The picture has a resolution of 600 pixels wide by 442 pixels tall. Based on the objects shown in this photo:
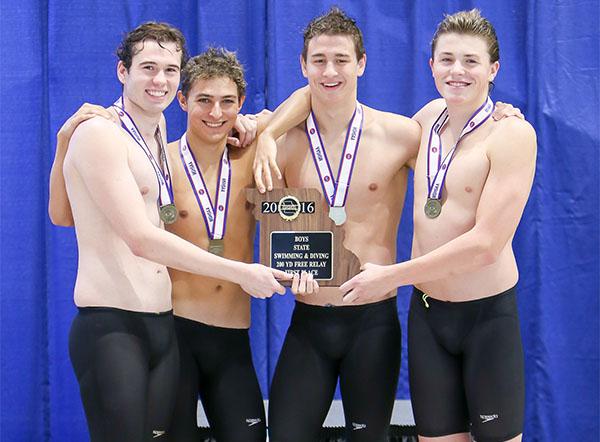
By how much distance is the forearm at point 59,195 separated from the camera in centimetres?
318

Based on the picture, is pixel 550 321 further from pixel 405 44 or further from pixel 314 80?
pixel 314 80

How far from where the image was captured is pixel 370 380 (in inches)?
134

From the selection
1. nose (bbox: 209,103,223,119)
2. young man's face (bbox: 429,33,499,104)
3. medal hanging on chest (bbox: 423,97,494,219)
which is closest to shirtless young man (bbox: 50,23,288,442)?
nose (bbox: 209,103,223,119)

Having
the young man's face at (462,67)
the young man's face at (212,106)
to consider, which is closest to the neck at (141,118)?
the young man's face at (212,106)

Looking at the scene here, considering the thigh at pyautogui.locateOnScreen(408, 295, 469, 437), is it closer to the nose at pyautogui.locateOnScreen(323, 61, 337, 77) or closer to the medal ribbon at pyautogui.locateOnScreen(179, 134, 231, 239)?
the medal ribbon at pyautogui.locateOnScreen(179, 134, 231, 239)

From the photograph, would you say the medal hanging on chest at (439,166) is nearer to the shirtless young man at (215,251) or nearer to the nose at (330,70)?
the nose at (330,70)

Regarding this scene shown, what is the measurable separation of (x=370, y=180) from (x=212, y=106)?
777 millimetres

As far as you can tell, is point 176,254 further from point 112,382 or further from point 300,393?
point 300,393

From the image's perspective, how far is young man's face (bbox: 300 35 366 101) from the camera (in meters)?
3.43

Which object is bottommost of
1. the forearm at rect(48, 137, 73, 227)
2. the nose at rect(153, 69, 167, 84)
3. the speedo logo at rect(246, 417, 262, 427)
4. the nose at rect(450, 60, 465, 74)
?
the speedo logo at rect(246, 417, 262, 427)

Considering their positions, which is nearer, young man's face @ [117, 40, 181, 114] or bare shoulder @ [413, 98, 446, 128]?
young man's face @ [117, 40, 181, 114]

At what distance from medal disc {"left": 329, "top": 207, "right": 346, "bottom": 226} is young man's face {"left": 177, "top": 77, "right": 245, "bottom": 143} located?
0.62 m

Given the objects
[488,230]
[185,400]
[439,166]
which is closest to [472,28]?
[439,166]

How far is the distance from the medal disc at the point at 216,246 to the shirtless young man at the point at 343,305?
433 mm
